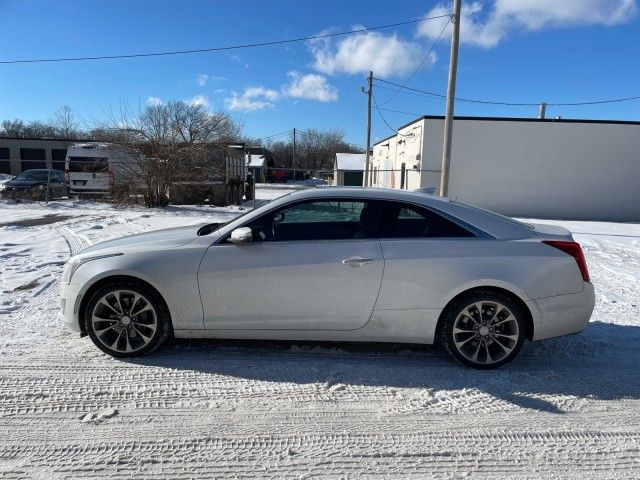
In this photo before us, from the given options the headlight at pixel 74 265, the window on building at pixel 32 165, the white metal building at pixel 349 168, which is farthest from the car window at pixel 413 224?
the window on building at pixel 32 165

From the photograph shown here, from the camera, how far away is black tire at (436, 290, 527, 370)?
3.64m

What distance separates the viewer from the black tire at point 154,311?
3.72 meters

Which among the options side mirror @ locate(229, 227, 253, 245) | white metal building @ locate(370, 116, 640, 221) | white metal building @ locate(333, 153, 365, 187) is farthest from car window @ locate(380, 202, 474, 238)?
white metal building @ locate(333, 153, 365, 187)

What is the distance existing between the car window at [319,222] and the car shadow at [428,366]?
1084mm

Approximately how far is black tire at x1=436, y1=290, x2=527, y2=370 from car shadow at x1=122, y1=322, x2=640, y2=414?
11cm

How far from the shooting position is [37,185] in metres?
20.2

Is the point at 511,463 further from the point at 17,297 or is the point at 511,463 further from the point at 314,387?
the point at 17,297

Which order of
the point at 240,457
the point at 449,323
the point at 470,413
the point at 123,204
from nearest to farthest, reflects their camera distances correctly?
the point at 240,457
the point at 470,413
the point at 449,323
the point at 123,204

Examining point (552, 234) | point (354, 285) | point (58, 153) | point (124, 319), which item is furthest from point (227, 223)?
point (58, 153)

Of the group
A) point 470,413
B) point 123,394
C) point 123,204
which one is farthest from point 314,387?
point 123,204

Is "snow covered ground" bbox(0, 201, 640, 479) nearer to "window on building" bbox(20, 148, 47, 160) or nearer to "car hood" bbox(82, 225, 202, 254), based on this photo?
"car hood" bbox(82, 225, 202, 254)

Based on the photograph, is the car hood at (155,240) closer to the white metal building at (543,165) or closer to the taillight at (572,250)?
the taillight at (572,250)

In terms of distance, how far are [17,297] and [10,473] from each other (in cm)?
360

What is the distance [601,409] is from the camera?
3.17 metres
